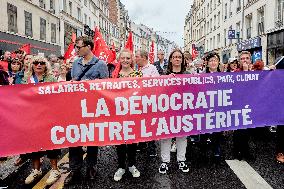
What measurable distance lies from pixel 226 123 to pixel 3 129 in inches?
123

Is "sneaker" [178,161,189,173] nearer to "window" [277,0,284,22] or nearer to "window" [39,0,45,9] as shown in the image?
"window" [277,0,284,22]

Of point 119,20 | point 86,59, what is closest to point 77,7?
point 86,59

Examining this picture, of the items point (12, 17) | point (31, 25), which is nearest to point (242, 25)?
point (31, 25)

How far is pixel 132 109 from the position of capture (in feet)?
16.1

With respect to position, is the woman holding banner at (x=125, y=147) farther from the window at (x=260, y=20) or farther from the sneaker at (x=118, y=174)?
the window at (x=260, y=20)

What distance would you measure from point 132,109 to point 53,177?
1.43 meters

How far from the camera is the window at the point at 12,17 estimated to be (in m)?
21.6

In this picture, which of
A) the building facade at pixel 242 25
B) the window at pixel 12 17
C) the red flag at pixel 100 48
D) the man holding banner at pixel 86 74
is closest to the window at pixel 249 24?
the building facade at pixel 242 25

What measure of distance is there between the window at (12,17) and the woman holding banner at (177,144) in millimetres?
18746

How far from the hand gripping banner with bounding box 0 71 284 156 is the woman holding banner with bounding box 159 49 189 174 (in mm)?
216

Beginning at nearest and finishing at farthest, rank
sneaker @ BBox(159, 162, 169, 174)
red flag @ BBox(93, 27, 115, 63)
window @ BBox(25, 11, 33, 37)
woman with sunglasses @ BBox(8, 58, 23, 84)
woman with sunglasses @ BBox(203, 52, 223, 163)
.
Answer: sneaker @ BBox(159, 162, 169, 174), woman with sunglasses @ BBox(203, 52, 223, 163), woman with sunglasses @ BBox(8, 58, 23, 84), red flag @ BBox(93, 27, 115, 63), window @ BBox(25, 11, 33, 37)

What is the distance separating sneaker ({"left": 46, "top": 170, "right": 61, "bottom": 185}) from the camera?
4.77 meters

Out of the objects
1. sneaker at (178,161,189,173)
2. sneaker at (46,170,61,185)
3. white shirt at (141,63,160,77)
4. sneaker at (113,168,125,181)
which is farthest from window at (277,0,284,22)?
sneaker at (46,170,61,185)

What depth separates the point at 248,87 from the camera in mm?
5320
